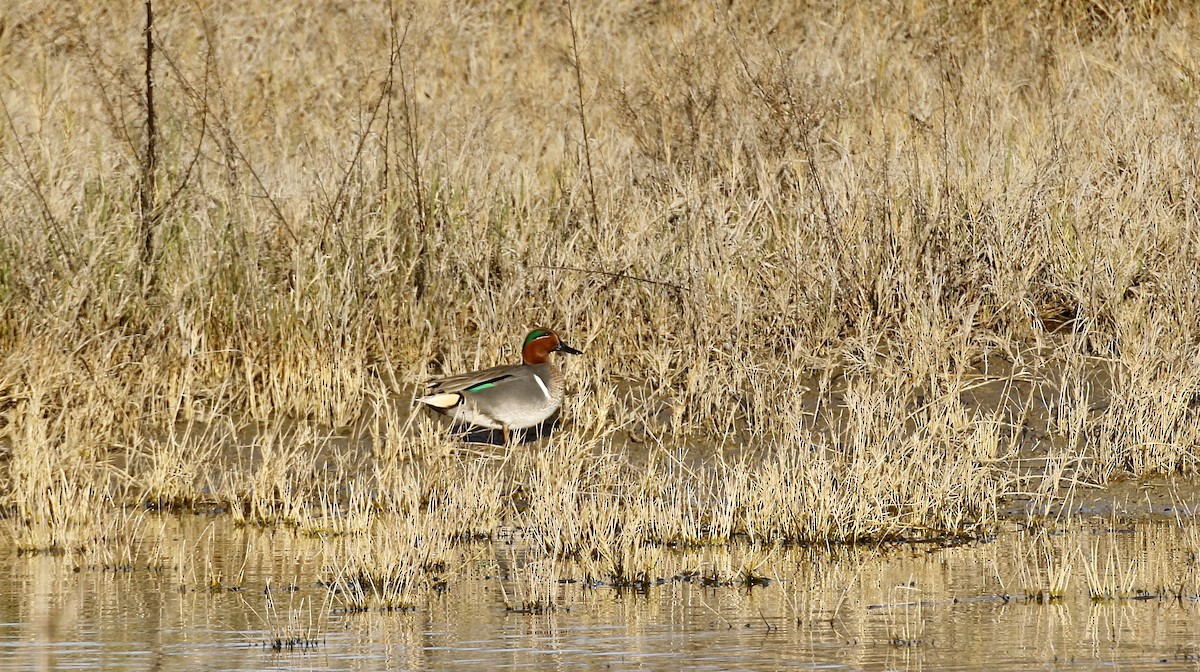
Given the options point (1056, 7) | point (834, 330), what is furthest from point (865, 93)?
point (834, 330)

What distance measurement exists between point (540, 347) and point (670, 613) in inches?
132

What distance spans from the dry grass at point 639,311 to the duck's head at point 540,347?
30 cm

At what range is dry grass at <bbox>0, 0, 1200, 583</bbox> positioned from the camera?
25.0ft

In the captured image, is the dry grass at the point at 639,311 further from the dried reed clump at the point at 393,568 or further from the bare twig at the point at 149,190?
the dried reed clump at the point at 393,568

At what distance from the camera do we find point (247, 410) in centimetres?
940

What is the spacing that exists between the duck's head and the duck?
7 centimetres

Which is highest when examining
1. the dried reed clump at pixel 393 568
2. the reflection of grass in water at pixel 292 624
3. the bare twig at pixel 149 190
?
the bare twig at pixel 149 190

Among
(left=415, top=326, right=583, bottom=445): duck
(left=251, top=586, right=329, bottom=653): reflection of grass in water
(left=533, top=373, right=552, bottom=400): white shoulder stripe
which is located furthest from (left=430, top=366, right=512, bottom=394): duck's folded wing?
(left=251, top=586, right=329, bottom=653): reflection of grass in water

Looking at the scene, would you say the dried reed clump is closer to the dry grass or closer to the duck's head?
the dry grass

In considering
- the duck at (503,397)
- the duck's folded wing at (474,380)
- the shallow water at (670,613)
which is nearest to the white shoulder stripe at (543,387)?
the duck at (503,397)

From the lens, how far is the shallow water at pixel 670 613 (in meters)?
5.11

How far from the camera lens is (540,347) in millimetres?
8984

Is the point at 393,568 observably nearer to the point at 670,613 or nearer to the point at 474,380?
the point at 670,613

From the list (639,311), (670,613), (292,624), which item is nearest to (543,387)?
(639,311)
